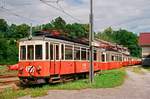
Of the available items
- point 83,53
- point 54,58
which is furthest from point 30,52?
point 83,53

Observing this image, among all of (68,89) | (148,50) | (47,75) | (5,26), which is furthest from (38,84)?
(5,26)

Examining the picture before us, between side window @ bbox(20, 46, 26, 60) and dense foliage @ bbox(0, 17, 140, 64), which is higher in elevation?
dense foliage @ bbox(0, 17, 140, 64)

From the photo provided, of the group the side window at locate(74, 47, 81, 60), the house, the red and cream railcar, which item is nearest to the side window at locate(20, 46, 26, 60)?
the red and cream railcar

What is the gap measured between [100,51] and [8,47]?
141 feet

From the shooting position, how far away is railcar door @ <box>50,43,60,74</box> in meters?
20.0

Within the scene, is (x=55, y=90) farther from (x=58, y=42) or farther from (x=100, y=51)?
(x=100, y=51)

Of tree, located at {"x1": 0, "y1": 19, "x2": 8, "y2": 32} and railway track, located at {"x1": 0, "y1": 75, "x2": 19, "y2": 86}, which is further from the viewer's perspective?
tree, located at {"x1": 0, "y1": 19, "x2": 8, "y2": 32}

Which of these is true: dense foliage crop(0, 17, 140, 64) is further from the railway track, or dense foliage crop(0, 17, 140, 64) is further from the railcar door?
the railcar door

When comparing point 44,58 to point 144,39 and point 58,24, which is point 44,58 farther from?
point 58,24

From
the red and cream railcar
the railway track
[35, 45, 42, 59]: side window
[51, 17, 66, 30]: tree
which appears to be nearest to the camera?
the red and cream railcar

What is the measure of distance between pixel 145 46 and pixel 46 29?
22.3m

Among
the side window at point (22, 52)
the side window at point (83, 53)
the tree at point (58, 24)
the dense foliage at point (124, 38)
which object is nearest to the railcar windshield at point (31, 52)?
the side window at point (22, 52)

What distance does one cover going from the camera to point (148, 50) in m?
69.0

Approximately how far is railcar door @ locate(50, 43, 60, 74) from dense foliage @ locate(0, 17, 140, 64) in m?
3.78
